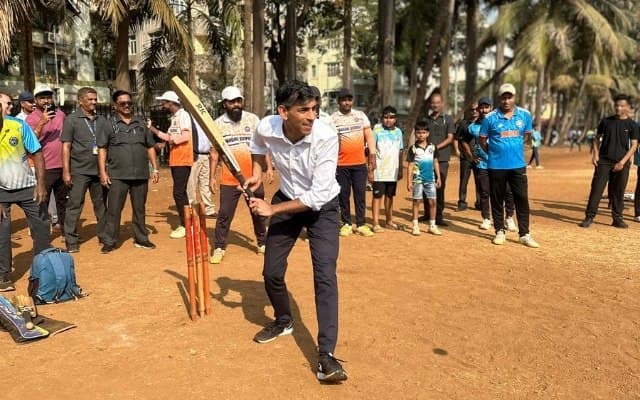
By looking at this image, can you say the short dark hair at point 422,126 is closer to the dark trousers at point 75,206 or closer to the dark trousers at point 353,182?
the dark trousers at point 353,182

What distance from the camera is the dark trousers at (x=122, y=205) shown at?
7141 mm

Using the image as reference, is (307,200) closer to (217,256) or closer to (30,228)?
(217,256)

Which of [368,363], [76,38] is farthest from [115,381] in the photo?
[76,38]

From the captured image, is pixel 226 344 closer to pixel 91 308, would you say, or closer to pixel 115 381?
pixel 115 381

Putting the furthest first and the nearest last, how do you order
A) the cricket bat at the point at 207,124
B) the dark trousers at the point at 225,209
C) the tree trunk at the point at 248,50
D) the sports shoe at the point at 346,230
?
the tree trunk at the point at 248,50
the sports shoe at the point at 346,230
the dark trousers at the point at 225,209
the cricket bat at the point at 207,124

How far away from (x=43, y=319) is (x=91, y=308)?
1.75ft

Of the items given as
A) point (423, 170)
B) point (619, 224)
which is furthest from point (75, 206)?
point (619, 224)

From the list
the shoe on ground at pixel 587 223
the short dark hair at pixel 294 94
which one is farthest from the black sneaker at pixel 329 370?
the shoe on ground at pixel 587 223

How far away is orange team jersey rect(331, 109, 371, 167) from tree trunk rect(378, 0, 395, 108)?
31.6 feet

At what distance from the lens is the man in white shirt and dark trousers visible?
3.70 metres

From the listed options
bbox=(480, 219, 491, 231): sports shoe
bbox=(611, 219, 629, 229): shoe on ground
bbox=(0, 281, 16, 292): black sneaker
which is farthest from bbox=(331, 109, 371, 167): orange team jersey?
bbox=(611, 219, 629, 229): shoe on ground

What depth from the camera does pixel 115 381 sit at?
3.74 m

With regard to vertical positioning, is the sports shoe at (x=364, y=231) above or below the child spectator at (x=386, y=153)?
below

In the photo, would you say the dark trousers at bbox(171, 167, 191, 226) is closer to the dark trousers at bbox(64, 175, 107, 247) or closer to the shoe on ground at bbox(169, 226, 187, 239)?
the shoe on ground at bbox(169, 226, 187, 239)
